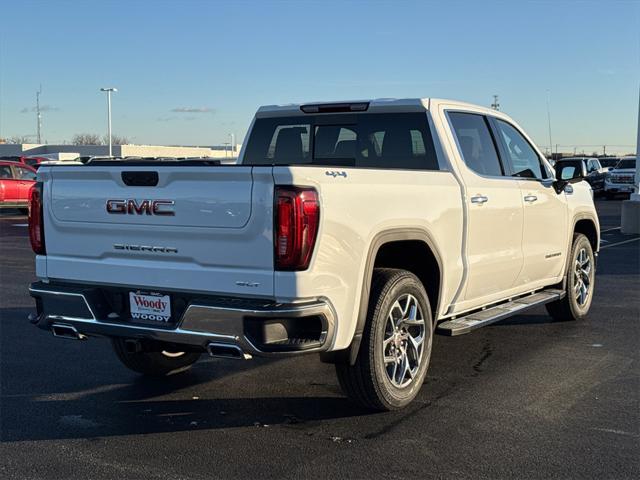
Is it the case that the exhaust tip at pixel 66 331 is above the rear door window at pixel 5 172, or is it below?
below

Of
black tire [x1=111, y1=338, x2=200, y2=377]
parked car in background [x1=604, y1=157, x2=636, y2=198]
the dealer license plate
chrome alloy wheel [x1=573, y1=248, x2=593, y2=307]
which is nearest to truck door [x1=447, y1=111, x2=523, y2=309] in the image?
chrome alloy wheel [x1=573, y1=248, x2=593, y2=307]

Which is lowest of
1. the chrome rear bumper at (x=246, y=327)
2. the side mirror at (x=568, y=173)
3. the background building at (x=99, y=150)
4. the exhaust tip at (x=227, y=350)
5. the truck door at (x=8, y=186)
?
the exhaust tip at (x=227, y=350)

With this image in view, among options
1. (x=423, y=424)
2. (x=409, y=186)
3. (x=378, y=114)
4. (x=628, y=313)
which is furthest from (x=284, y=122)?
(x=628, y=313)

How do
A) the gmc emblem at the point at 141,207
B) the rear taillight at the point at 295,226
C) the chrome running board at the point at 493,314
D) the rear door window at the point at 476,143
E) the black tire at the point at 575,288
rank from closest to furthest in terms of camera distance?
1. the rear taillight at the point at 295,226
2. the gmc emblem at the point at 141,207
3. the chrome running board at the point at 493,314
4. the rear door window at the point at 476,143
5. the black tire at the point at 575,288

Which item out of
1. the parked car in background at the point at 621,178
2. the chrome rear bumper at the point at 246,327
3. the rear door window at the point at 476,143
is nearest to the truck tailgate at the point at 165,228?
the chrome rear bumper at the point at 246,327

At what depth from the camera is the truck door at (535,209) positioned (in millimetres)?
7078

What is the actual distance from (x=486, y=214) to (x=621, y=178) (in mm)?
30405

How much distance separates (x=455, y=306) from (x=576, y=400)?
44.5 inches

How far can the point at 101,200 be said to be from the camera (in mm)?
4969

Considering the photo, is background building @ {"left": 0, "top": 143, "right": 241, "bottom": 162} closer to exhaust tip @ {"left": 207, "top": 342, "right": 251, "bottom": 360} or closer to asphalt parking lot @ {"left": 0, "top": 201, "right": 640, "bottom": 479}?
asphalt parking lot @ {"left": 0, "top": 201, "right": 640, "bottom": 479}

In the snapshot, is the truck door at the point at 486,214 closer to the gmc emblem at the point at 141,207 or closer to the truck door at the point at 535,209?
the truck door at the point at 535,209

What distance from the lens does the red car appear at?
24.9 m

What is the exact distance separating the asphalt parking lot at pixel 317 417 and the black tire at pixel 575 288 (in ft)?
2.17

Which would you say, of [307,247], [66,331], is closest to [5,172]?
[66,331]
